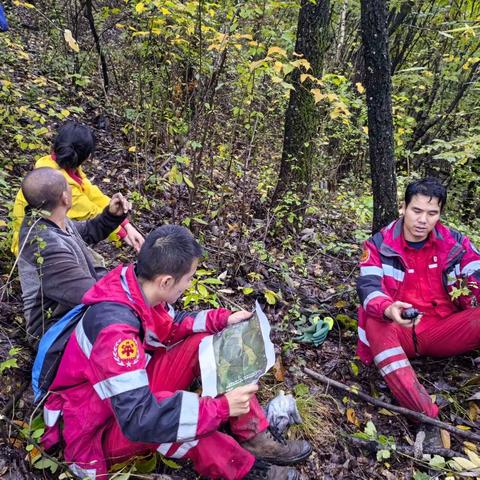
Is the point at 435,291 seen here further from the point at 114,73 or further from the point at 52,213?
Answer: the point at 114,73

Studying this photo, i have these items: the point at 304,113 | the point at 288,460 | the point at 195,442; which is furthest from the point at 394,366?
the point at 304,113

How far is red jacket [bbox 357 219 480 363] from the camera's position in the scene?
12.2ft

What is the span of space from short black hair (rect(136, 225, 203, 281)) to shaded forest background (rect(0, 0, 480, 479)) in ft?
3.43

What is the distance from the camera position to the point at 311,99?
17.7 feet

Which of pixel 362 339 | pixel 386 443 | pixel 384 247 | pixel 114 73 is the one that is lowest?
pixel 386 443

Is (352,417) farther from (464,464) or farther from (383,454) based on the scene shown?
(464,464)

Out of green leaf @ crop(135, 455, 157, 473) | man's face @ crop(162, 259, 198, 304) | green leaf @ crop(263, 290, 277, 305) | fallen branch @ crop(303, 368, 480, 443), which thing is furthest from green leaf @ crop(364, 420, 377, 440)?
man's face @ crop(162, 259, 198, 304)

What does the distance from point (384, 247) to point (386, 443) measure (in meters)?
1.55

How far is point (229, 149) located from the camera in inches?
198

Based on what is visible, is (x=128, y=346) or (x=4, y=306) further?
(x=4, y=306)

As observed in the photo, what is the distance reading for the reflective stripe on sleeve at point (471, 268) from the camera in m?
3.68

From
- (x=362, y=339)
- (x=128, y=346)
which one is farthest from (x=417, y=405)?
(x=128, y=346)

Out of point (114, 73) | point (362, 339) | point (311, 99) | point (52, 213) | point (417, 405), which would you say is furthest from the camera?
point (114, 73)

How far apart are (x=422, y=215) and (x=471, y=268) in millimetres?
612
